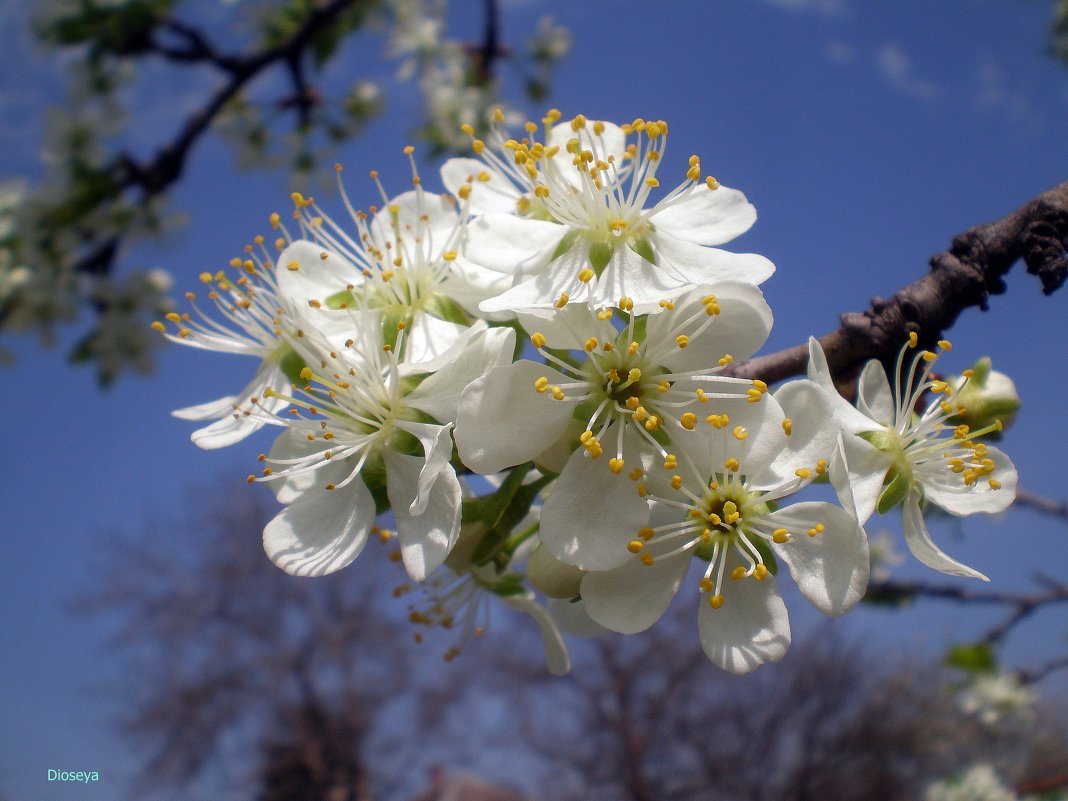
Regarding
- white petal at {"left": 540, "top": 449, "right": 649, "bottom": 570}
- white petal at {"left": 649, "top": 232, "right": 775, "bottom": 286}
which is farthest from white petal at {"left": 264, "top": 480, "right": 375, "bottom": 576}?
white petal at {"left": 649, "top": 232, "right": 775, "bottom": 286}

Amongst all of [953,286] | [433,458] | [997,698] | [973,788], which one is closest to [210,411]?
[433,458]

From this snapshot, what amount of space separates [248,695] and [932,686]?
1086 cm

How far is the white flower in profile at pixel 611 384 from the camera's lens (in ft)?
2.87

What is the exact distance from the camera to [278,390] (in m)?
1.18

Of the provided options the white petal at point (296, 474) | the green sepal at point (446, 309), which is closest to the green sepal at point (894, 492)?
the green sepal at point (446, 309)

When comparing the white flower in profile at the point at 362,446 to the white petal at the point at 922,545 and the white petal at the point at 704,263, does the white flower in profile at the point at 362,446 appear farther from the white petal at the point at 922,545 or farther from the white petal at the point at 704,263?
the white petal at the point at 922,545

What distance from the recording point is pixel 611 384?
0.93 m

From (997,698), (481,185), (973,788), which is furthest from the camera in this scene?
(973,788)

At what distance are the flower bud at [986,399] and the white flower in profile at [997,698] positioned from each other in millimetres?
4501

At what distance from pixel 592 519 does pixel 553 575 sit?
0.12 m

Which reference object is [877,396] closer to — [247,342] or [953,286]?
[953,286]

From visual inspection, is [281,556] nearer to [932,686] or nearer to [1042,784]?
[1042,784]

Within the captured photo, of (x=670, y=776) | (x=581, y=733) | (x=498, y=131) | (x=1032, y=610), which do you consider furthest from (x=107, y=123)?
(x=670, y=776)

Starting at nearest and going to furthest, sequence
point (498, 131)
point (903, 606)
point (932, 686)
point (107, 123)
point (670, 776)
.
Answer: point (498, 131) → point (903, 606) → point (107, 123) → point (670, 776) → point (932, 686)
